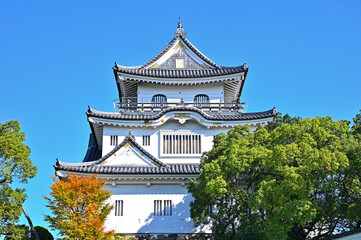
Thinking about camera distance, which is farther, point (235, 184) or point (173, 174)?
point (173, 174)

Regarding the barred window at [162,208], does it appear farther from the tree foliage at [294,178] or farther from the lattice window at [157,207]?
the tree foliage at [294,178]

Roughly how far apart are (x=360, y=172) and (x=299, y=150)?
2.55 metres

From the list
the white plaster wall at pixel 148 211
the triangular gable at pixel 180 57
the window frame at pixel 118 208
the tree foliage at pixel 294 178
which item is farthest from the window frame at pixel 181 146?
the tree foliage at pixel 294 178

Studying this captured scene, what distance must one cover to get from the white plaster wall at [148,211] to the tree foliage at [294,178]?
540 centimetres

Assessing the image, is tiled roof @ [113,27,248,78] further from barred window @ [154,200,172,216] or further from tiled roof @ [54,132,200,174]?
barred window @ [154,200,172,216]

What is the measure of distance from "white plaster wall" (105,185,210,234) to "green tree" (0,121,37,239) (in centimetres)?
559

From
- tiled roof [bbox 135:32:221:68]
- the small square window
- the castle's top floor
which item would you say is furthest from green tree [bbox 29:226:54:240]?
the small square window

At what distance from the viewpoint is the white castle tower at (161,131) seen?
87.8 feet

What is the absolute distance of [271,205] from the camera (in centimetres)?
1870

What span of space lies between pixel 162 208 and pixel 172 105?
8566 millimetres

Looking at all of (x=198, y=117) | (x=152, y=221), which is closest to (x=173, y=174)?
(x=152, y=221)

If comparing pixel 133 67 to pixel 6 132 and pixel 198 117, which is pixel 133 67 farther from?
pixel 6 132

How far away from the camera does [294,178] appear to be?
1792 cm

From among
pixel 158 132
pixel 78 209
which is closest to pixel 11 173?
pixel 78 209
